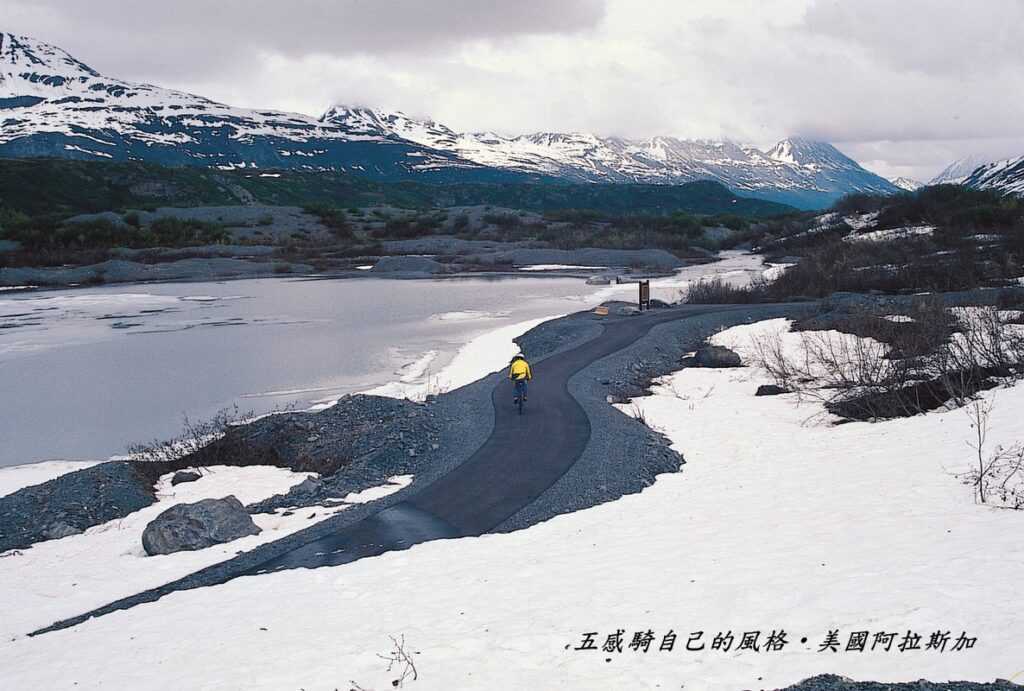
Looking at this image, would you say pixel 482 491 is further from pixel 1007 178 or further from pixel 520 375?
pixel 1007 178

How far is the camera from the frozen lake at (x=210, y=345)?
20.6 metres

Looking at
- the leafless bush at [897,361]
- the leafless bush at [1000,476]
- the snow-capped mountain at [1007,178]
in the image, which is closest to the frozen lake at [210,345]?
the leafless bush at [897,361]

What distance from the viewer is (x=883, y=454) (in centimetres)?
1361

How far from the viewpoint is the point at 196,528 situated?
12211mm

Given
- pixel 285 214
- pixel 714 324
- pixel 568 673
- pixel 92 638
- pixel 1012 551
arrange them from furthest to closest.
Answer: pixel 285 214
pixel 714 324
pixel 92 638
pixel 1012 551
pixel 568 673

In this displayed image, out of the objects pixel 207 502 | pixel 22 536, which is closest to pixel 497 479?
pixel 207 502

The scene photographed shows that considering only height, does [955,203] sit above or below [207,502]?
above

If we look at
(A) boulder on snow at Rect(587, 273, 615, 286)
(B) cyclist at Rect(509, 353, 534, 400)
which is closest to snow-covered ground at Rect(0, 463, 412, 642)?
(B) cyclist at Rect(509, 353, 534, 400)

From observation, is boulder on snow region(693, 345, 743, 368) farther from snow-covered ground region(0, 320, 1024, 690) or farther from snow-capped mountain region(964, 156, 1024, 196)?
snow-capped mountain region(964, 156, 1024, 196)

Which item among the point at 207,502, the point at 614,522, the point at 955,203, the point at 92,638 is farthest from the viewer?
the point at 955,203

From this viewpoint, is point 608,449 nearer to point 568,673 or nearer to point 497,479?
point 497,479

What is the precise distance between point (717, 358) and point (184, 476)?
16642 mm

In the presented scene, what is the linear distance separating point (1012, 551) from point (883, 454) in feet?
19.0

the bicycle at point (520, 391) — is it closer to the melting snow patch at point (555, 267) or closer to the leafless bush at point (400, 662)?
the leafless bush at point (400, 662)
